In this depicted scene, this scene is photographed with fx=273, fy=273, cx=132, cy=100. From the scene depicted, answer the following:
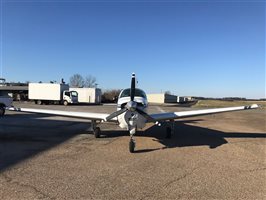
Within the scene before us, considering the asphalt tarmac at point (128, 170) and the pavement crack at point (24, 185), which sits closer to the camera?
the pavement crack at point (24, 185)

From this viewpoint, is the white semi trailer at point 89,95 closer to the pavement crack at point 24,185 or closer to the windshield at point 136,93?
the windshield at point 136,93

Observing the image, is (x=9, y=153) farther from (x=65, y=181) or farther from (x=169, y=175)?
(x=169, y=175)

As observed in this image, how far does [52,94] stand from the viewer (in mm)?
45719

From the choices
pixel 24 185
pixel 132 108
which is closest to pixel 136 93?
pixel 132 108

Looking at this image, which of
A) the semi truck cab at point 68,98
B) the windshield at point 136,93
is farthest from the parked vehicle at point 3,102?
the semi truck cab at point 68,98

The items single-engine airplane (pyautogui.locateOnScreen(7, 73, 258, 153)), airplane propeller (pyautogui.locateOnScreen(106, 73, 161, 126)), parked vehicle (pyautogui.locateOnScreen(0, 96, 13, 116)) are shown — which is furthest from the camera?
parked vehicle (pyautogui.locateOnScreen(0, 96, 13, 116))

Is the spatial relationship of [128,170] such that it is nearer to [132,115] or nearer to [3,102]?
[132,115]

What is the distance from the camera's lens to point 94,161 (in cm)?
747

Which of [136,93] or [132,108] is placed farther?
[136,93]

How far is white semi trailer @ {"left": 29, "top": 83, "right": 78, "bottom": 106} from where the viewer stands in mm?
45375

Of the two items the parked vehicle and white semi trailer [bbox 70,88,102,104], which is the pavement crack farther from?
white semi trailer [bbox 70,88,102,104]

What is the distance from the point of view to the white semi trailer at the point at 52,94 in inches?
1786

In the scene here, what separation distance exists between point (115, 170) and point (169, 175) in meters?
1.31

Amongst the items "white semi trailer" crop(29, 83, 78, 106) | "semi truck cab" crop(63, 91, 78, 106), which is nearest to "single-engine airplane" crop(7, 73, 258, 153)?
"semi truck cab" crop(63, 91, 78, 106)
